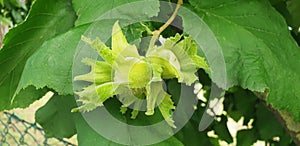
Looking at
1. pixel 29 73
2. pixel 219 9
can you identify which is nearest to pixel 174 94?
pixel 219 9

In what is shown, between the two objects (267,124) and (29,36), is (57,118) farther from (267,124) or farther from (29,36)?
(267,124)

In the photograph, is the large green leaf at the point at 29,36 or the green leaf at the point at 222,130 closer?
the large green leaf at the point at 29,36

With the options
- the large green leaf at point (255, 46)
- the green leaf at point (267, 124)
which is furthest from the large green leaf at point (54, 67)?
the green leaf at point (267, 124)

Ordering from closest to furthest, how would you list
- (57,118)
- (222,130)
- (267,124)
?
(57,118) → (267,124) → (222,130)

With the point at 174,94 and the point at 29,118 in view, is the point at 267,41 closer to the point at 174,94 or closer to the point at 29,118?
the point at 174,94

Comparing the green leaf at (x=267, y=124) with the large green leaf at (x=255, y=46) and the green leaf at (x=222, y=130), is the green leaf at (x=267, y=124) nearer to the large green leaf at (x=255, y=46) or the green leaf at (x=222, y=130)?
the green leaf at (x=222, y=130)

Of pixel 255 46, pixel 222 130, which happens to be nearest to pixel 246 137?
pixel 222 130
